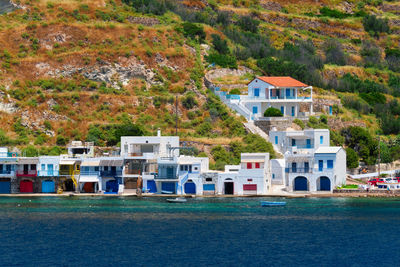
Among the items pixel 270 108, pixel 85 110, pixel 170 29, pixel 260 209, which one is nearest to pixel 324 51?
pixel 170 29

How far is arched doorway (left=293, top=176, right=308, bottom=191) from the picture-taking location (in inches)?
3853

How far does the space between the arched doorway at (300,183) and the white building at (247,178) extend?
3.50 meters

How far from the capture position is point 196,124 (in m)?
113

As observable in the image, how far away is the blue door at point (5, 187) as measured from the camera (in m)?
100

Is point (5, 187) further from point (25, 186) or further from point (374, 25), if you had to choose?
point (374, 25)

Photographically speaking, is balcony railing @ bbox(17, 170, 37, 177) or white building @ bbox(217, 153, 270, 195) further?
balcony railing @ bbox(17, 170, 37, 177)

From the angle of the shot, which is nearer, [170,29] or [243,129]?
[243,129]

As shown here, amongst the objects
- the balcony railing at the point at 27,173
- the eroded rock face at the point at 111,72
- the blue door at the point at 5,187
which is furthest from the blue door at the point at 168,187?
the eroded rock face at the point at 111,72

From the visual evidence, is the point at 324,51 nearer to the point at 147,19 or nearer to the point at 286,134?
the point at 147,19

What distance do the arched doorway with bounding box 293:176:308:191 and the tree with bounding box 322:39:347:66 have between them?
54.2m

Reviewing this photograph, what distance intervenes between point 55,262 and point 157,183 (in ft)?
130

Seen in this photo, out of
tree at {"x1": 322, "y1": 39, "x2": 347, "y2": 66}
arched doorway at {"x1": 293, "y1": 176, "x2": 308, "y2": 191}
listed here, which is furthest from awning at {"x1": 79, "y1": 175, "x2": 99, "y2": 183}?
tree at {"x1": 322, "y1": 39, "x2": 347, "y2": 66}

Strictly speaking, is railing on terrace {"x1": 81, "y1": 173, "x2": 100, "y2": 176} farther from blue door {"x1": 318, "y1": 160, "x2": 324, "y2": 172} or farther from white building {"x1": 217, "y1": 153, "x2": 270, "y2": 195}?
blue door {"x1": 318, "y1": 160, "x2": 324, "y2": 172}

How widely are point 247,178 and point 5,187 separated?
91.4 ft
